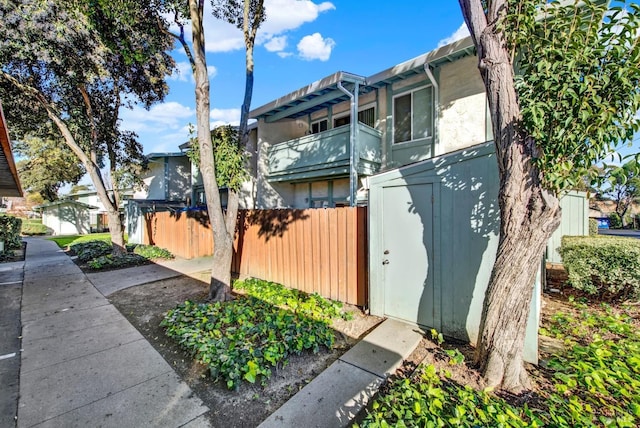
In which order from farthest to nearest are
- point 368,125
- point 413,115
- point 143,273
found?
point 368,125 → point 413,115 → point 143,273

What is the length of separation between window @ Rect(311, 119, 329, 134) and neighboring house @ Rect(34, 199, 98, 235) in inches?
1024

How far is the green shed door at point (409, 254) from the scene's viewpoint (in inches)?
154

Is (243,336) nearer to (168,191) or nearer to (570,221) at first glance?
(570,221)

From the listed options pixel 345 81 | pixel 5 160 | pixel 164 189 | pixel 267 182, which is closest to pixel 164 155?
pixel 164 189

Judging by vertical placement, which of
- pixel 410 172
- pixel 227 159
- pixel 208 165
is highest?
pixel 227 159

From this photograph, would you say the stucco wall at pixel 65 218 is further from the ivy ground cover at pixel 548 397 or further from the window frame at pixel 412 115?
the ivy ground cover at pixel 548 397

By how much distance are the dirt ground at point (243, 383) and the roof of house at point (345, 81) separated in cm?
687

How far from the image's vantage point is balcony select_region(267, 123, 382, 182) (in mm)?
8609

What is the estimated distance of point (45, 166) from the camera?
2359 centimetres

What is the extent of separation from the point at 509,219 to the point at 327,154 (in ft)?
23.3

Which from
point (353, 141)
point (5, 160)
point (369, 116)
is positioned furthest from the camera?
point (369, 116)

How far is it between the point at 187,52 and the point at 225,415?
6.48 m

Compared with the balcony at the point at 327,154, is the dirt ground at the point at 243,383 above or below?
below

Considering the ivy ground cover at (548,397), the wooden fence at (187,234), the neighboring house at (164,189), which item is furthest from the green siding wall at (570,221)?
the neighboring house at (164,189)
